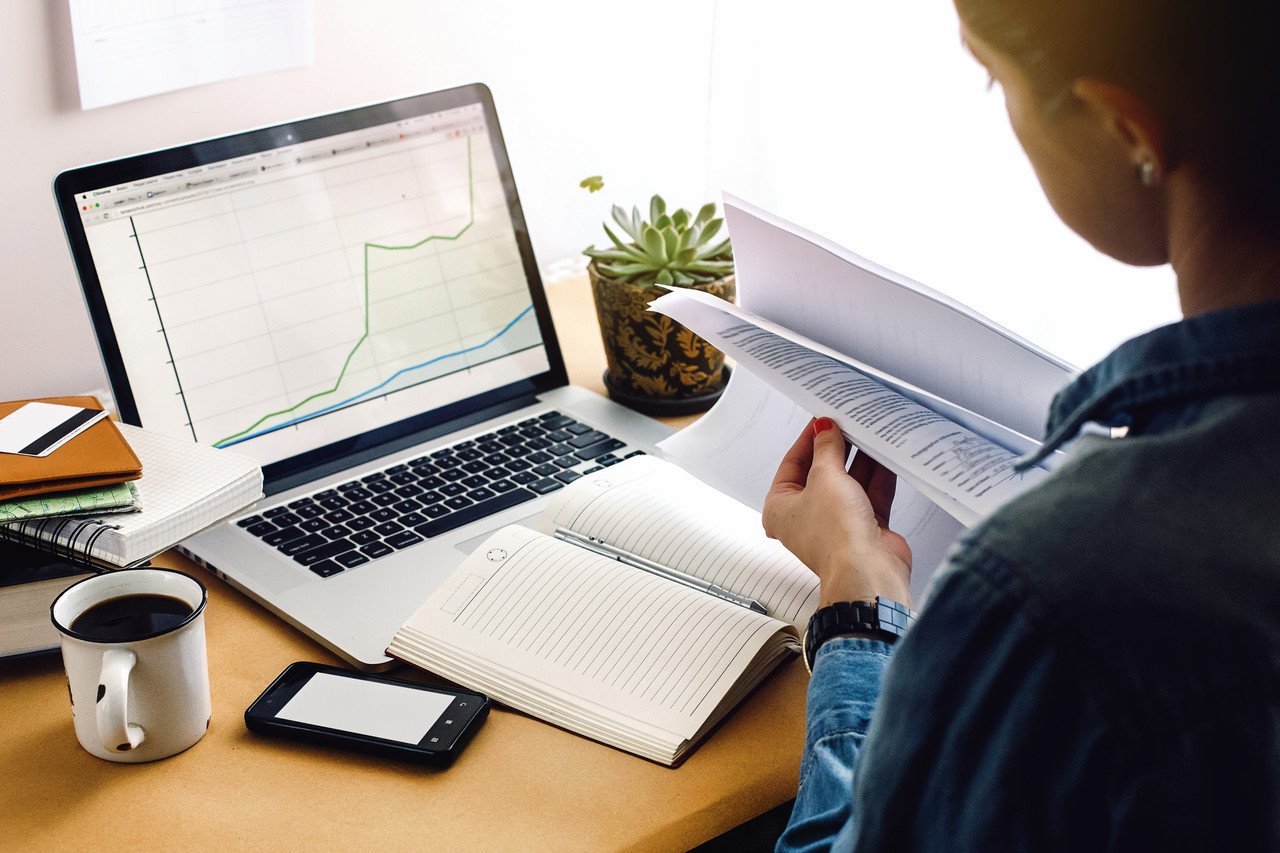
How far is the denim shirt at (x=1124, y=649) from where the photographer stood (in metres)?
0.37

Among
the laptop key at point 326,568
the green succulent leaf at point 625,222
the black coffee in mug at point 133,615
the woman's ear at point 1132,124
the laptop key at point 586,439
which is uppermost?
the woman's ear at point 1132,124

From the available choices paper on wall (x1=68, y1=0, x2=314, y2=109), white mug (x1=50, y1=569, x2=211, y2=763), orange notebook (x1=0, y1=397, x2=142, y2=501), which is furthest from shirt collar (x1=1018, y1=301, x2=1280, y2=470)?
paper on wall (x1=68, y1=0, x2=314, y2=109)

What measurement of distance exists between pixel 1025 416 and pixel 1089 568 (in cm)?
40

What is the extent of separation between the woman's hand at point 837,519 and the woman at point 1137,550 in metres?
0.29

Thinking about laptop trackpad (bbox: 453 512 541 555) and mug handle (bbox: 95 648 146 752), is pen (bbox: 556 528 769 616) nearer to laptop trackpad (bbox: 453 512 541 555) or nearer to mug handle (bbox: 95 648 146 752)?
laptop trackpad (bbox: 453 512 541 555)

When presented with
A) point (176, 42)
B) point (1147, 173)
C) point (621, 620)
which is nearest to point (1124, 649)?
point (1147, 173)

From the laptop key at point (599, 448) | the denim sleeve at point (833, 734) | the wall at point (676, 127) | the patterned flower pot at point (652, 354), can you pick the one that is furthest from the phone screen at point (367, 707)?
the wall at point (676, 127)

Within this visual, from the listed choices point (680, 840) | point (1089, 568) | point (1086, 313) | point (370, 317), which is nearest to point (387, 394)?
point (370, 317)

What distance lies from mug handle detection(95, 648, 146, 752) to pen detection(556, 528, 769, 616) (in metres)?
0.33

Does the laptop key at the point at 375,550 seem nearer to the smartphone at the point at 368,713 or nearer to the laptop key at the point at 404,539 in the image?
the laptop key at the point at 404,539

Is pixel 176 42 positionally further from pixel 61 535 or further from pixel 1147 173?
pixel 1147 173

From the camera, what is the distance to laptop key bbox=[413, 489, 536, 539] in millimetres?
941

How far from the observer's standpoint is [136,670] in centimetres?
68

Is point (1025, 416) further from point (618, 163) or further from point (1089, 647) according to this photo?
point (618, 163)
